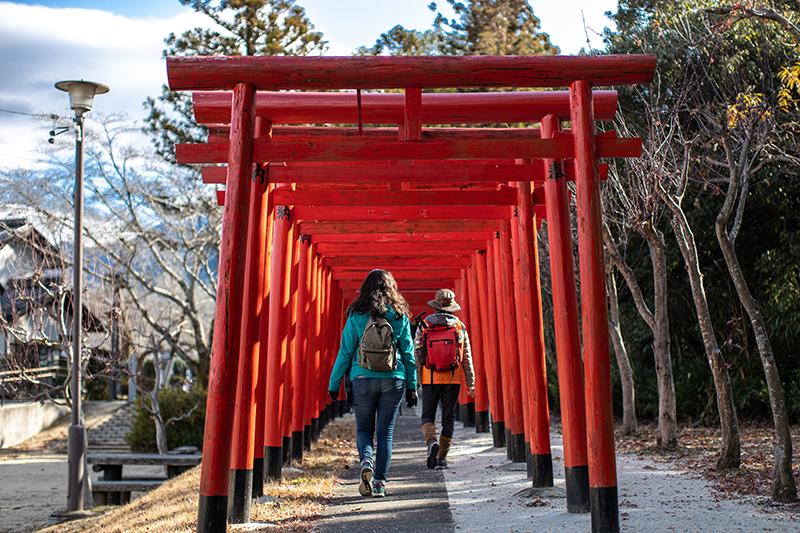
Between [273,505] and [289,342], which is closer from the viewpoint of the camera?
[273,505]

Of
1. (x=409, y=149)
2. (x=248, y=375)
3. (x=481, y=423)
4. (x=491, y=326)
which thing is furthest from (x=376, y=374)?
(x=481, y=423)

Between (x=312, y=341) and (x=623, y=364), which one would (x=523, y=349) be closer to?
(x=623, y=364)

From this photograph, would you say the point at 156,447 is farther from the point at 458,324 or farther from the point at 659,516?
the point at 659,516

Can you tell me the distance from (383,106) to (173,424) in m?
14.2

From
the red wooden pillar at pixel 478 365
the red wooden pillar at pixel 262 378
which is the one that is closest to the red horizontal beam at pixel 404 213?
the red wooden pillar at pixel 262 378

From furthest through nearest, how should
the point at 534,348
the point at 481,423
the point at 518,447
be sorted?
the point at 481,423
the point at 518,447
the point at 534,348

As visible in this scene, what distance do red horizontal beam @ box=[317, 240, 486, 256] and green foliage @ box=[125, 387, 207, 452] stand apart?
8.47 metres

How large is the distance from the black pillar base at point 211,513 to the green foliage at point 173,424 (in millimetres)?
13698

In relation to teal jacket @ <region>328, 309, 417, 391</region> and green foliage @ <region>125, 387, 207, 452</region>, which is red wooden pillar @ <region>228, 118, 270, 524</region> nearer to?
teal jacket @ <region>328, 309, 417, 391</region>

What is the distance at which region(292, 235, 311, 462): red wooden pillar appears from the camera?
26.9ft

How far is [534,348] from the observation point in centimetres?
597

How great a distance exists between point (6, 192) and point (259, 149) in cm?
1720

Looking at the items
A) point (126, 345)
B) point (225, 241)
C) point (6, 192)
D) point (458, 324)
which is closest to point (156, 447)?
point (126, 345)

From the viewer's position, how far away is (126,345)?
16.6 meters
